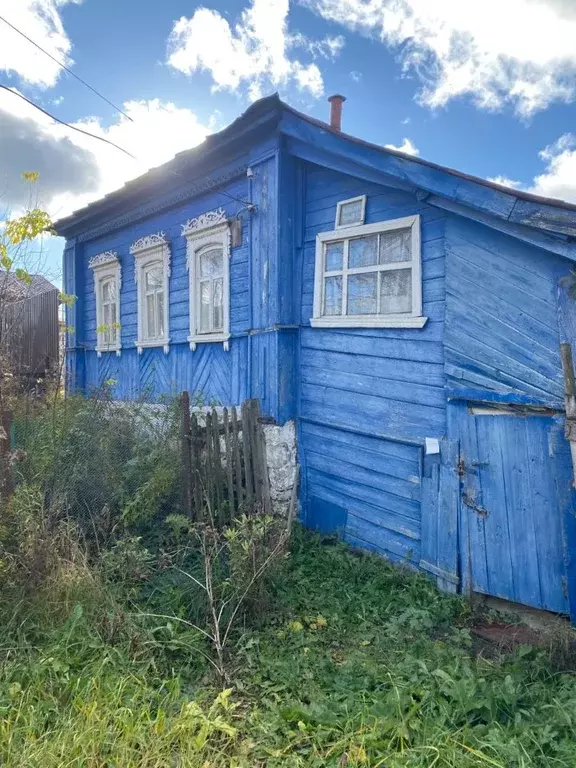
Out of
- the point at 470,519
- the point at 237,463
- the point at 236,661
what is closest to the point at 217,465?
the point at 237,463

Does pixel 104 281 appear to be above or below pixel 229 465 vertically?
above

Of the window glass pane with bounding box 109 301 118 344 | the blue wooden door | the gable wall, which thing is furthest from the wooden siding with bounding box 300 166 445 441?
the window glass pane with bounding box 109 301 118 344

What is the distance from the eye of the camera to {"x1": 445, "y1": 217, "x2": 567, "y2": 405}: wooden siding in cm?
418

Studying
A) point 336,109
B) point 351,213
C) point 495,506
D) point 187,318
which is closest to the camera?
point 495,506

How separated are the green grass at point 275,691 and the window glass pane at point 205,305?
14.1ft

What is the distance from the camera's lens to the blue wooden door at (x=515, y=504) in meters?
3.91

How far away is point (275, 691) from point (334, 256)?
174 inches

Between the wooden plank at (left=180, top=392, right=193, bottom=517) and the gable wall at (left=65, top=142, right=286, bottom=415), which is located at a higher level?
the gable wall at (left=65, top=142, right=286, bottom=415)

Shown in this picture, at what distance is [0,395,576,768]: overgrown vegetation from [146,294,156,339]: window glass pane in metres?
4.03

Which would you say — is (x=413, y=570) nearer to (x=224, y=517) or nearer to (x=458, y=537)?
(x=458, y=537)

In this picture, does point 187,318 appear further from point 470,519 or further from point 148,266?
point 470,519

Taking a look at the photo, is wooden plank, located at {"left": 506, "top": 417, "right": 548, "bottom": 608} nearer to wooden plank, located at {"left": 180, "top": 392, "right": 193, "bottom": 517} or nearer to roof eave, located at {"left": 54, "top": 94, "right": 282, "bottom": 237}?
wooden plank, located at {"left": 180, "top": 392, "right": 193, "bottom": 517}

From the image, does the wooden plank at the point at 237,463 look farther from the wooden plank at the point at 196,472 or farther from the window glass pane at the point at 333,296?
the window glass pane at the point at 333,296

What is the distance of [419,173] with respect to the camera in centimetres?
462
